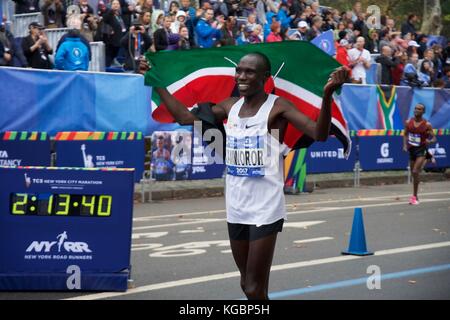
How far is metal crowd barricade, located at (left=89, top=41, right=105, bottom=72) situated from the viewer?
Result: 21844 mm

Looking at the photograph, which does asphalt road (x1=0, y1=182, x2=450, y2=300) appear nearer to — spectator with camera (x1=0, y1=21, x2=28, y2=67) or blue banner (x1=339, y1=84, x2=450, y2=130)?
spectator with camera (x1=0, y1=21, x2=28, y2=67)

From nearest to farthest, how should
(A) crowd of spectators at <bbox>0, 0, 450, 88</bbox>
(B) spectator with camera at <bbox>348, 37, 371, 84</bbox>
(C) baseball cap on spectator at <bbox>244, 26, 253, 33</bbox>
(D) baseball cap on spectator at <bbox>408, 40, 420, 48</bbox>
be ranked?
1. (A) crowd of spectators at <bbox>0, 0, 450, 88</bbox>
2. (C) baseball cap on spectator at <bbox>244, 26, 253, 33</bbox>
3. (B) spectator with camera at <bbox>348, 37, 371, 84</bbox>
4. (D) baseball cap on spectator at <bbox>408, 40, 420, 48</bbox>

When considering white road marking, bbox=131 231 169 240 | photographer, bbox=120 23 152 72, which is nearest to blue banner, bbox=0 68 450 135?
photographer, bbox=120 23 152 72

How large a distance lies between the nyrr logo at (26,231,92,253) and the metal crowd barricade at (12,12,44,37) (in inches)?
506

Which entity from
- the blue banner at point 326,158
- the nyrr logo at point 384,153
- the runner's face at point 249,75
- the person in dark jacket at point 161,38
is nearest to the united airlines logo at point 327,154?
the blue banner at point 326,158

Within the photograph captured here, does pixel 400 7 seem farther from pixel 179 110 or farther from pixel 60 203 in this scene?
pixel 179 110

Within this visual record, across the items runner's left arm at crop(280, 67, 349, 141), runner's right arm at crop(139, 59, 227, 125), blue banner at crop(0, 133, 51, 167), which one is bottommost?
blue banner at crop(0, 133, 51, 167)

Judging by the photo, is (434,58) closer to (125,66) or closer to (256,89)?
(125,66)

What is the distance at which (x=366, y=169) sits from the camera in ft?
83.4

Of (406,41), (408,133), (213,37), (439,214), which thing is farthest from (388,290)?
(406,41)

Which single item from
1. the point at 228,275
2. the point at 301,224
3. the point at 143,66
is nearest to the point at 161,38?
the point at 301,224

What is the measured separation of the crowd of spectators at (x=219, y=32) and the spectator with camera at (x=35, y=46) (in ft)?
0.06

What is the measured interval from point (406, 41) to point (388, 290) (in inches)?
895
